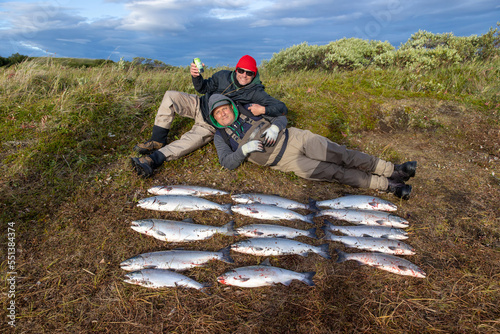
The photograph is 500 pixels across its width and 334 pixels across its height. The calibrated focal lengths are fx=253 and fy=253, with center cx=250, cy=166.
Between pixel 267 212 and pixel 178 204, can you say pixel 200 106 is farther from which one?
pixel 267 212

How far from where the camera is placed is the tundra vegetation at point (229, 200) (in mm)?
2848

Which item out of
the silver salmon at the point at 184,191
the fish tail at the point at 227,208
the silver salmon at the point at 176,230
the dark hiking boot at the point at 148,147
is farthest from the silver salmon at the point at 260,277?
the dark hiking boot at the point at 148,147

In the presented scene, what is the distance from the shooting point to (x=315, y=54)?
13.7 m

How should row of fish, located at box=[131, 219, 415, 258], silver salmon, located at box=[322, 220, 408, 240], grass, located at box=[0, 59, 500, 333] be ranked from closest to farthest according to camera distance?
grass, located at box=[0, 59, 500, 333] → row of fish, located at box=[131, 219, 415, 258] → silver salmon, located at box=[322, 220, 408, 240]

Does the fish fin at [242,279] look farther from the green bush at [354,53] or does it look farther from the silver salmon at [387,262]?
the green bush at [354,53]

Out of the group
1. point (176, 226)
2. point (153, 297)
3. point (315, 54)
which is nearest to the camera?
point (153, 297)

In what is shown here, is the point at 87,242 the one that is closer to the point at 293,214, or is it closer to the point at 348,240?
the point at 293,214

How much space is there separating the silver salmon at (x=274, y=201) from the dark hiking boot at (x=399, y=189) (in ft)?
5.46

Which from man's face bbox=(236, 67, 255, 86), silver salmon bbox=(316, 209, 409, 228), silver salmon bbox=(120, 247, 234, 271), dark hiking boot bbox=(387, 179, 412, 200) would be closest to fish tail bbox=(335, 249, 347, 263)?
silver salmon bbox=(316, 209, 409, 228)

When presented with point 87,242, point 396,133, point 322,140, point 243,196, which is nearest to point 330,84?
point 396,133

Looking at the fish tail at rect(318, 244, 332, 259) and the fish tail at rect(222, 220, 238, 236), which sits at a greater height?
the fish tail at rect(222, 220, 238, 236)

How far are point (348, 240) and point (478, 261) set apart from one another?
1786mm

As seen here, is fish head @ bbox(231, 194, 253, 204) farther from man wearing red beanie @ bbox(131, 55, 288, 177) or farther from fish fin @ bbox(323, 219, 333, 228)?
man wearing red beanie @ bbox(131, 55, 288, 177)

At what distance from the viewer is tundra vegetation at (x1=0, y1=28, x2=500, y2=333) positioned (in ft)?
9.34
